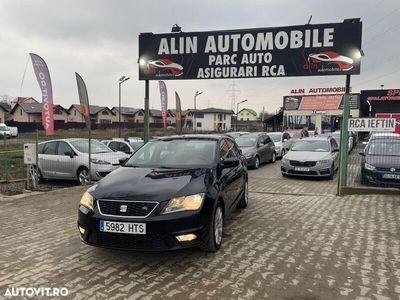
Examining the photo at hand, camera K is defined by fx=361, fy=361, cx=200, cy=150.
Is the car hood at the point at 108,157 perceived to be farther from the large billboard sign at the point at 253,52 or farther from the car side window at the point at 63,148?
the large billboard sign at the point at 253,52

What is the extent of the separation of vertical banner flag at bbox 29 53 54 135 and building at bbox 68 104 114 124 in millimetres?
63759

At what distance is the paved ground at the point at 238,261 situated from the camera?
3.78m

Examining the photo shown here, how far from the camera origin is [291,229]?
19.6ft

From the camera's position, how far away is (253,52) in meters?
10.3

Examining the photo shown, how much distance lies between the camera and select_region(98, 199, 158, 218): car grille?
4.18 meters

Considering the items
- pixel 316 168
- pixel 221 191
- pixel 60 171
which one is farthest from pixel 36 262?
pixel 316 168

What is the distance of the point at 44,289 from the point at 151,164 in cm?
237

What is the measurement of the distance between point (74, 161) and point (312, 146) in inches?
342

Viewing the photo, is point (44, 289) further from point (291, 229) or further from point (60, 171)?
point (60, 171)

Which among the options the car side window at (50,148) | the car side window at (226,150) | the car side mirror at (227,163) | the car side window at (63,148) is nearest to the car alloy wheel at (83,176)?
the car side window at (63,148)

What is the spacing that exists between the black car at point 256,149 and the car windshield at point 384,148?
17.3ft

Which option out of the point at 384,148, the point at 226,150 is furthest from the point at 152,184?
the point at 384,148

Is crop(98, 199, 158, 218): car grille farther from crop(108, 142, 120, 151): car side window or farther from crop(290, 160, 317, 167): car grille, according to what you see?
crop(108, 142, 120, 151): car side window

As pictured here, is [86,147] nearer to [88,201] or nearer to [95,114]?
[88,201]
